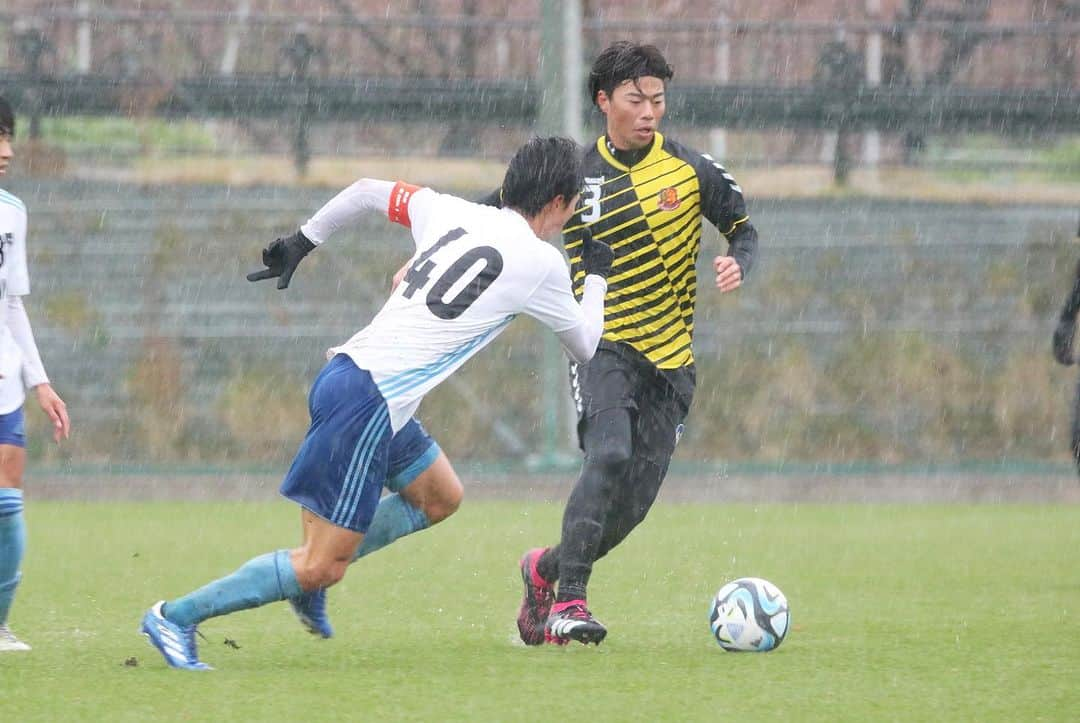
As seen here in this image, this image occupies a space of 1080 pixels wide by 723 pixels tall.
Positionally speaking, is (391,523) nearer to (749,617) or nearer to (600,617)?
(749,617)

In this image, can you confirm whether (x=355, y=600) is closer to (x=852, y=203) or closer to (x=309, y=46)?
(x=852, y=203)

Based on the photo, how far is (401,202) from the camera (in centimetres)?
613

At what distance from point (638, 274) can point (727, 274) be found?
470 millimetres

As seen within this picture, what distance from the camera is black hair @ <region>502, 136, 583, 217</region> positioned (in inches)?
232

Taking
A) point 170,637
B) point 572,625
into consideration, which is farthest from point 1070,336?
point 170,637

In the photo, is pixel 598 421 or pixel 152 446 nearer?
pixel 598 421

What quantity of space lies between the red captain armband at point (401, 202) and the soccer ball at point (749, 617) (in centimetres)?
175

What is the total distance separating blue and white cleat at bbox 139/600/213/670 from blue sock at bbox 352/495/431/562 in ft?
2.40

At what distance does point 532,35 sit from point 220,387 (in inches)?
293

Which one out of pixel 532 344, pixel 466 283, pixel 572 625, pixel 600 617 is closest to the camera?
pixel 466 283

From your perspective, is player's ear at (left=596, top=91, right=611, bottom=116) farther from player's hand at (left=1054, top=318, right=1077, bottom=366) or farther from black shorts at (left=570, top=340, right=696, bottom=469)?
player's hand at (left=1054, top=318, right=1077, bottom=366)

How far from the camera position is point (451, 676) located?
5.82 m

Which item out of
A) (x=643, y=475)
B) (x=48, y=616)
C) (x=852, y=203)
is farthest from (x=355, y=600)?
(x=852, y=203)

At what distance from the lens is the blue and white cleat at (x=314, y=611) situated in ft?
20.6
